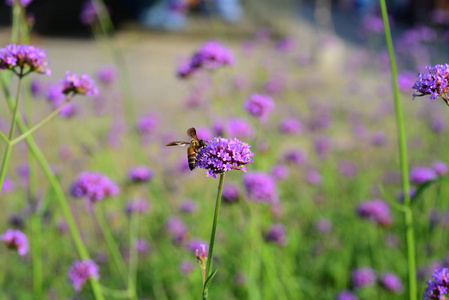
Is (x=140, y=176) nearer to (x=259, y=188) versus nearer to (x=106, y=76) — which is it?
(x=259, y=188)

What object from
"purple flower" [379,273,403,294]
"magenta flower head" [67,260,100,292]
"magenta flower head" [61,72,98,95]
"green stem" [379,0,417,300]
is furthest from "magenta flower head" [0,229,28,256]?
"purple flower" [379,273,403,294]

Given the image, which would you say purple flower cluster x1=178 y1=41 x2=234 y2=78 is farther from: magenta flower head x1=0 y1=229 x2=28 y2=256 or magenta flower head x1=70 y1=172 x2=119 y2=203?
magenta flower head x1=0 y1=229 x2=28 y2=256

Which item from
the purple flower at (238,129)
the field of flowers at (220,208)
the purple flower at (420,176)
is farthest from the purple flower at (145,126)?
the purple flower at (420,176)

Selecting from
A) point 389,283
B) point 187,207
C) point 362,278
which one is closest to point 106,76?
point 187,207

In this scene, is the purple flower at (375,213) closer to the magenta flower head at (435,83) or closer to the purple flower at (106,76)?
the magenta flower head at (435,83)

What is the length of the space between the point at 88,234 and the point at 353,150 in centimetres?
275

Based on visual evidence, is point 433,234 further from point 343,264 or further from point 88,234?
point 88,234

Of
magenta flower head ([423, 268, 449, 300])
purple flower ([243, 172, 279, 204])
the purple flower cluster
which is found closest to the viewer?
magenta flower head ([423, 268, 449, 300])

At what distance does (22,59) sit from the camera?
4.19ft

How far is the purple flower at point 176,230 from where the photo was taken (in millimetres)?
2616

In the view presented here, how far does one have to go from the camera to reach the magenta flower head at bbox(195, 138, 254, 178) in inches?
40.2

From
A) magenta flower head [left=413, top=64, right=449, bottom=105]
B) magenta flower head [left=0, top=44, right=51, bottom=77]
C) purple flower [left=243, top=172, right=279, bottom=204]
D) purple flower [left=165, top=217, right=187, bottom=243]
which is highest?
magenta flower head [left=413, top=64, right=449, bottom=105]

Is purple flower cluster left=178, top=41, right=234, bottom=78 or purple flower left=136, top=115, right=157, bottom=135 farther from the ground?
purple flower cluster left=178, top=41, right=234, bottom=78

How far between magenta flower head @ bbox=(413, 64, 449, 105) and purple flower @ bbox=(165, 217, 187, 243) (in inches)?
70.1
